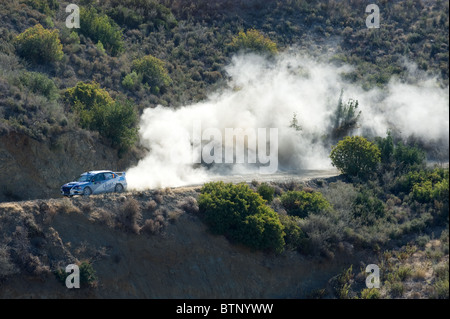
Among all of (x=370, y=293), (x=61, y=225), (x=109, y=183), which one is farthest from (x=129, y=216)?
(x=370, y=293)

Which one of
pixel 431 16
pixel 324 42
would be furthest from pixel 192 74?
→ pixel 431 16

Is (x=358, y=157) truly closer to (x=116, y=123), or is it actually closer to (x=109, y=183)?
(x=116, y=123)

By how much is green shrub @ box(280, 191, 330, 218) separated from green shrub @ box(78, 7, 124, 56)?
2564 centimetres

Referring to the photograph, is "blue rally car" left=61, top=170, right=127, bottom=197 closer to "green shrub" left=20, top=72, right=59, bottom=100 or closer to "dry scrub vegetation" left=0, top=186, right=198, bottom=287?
"dry scrub vegetation" left=0, top=186, right=198, bottom=287

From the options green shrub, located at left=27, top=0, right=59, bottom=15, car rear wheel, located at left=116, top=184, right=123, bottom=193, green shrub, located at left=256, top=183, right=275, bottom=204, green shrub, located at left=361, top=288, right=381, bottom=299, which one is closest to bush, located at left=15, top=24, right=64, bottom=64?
green shrub, located at left=27, top=0, right=59, bottom=15

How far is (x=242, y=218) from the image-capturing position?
3641 cm

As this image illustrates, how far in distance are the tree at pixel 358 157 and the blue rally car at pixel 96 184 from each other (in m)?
16.4

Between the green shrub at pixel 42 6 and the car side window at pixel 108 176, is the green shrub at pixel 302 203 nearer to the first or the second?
the car side window at pixel 108 176

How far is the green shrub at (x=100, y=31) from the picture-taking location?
59031mm

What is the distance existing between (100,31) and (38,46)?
992 cm

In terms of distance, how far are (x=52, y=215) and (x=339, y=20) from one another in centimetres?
5113

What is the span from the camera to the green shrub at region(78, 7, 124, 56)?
59.0m

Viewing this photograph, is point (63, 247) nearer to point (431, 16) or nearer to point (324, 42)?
point (324, 42)

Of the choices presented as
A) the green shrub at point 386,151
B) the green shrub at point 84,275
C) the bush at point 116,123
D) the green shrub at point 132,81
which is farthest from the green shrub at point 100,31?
the green shrub at point 84,275
